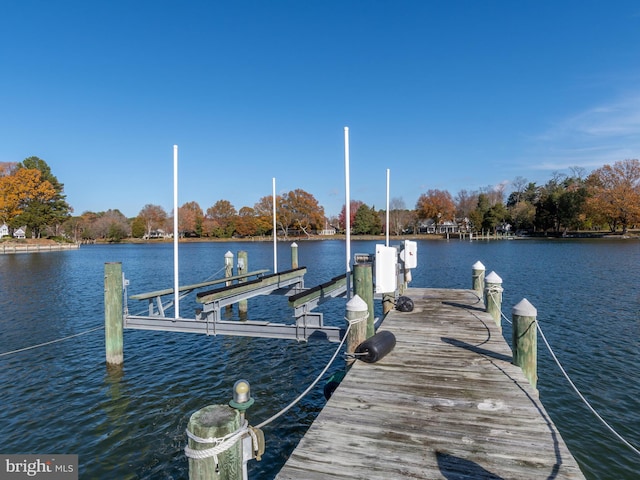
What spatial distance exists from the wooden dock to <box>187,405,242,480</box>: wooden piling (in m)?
0.66

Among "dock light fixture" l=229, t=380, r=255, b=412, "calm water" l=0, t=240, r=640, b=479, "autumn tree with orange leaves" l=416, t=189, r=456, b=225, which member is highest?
"autumn tree with orange leaves" l=416, t=189, r=456, b=225

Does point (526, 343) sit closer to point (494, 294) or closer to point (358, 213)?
point (494, 294)

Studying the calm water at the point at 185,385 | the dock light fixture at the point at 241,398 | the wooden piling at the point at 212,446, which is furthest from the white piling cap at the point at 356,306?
the wooden piling at the point at 212,446

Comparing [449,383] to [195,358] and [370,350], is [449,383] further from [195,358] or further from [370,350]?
[195,358]

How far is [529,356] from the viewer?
21.6 ft

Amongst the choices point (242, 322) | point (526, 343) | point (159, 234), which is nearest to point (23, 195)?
point (159, 234)

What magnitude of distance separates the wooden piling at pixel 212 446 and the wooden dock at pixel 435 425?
25.9 inches

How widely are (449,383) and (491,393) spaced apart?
2.08 ft

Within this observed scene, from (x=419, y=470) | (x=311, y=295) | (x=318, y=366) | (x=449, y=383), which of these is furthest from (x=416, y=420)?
(x=318, y=366)

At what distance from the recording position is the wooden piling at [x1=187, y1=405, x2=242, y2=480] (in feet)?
9.87

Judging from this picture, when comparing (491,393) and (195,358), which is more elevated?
(491,393)

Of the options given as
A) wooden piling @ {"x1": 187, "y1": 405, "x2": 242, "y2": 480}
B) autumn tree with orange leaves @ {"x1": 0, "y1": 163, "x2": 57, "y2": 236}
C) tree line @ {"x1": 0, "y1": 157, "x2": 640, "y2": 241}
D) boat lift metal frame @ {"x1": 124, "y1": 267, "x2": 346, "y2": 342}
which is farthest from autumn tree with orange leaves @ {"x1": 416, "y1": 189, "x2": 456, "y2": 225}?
wooden piling @ {"x1": 187, "y1": 405, "x2": 242, "y2": 480}

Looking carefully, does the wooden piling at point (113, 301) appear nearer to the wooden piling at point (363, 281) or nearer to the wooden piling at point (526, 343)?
the wooden piling at point (363, 281)
